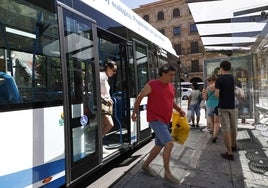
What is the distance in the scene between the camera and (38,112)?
360cm

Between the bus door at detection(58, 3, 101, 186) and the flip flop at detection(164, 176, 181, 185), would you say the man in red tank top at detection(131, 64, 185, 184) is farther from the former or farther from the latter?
the bus door at detection(58, 3, 101, 186)

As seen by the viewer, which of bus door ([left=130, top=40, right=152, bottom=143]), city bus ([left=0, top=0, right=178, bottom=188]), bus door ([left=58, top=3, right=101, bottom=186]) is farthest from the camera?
bus door ([left=130, top=40, right=152, bottom=143])

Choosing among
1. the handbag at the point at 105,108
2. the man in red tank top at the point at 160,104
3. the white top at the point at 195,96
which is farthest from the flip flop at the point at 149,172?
the white top at the point at 195,96

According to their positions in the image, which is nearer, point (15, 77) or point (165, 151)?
point (15, 77)

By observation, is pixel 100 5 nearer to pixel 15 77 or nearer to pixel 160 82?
pixel 160 82

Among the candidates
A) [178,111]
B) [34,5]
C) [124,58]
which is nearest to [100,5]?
[124,58]

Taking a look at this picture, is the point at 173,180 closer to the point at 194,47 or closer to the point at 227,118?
the point at 227,118

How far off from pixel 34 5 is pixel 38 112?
1.26 m

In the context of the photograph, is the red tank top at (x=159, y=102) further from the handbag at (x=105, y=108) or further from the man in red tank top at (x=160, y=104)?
the handbag at (x=105, y=108)

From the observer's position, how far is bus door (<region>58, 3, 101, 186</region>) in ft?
13.2

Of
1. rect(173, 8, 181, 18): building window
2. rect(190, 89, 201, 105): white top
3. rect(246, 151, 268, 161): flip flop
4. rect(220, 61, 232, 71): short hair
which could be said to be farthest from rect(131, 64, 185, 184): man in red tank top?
rect(173, 8, 181, 18): building window

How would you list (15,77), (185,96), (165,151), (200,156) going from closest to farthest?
1. (15,77)
2. (165,151)
3. (200,156)
4. (185,96)

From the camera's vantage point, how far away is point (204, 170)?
5695mm

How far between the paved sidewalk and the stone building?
4366 centimetres
